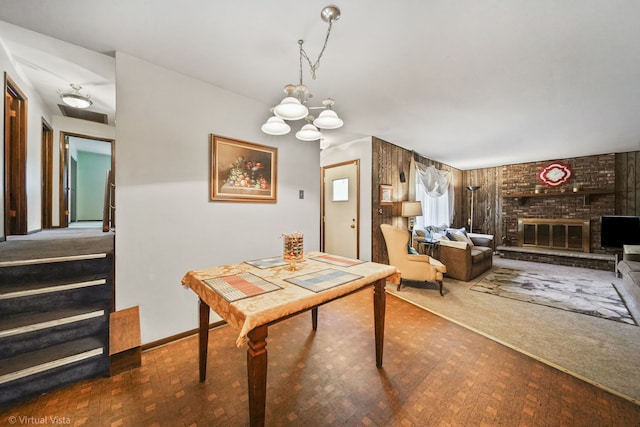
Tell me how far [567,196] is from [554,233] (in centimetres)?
92

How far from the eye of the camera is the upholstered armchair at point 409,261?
3283 millimetres

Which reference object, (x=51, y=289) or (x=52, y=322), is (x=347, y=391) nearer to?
(x=52, y=322)

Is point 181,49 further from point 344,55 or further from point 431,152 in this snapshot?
point 431,152

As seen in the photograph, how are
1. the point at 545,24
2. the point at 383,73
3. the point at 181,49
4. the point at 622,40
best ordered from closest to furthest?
the point at 545,24 → the point at 622,40 → the point at 181,49 → the point at 383,73

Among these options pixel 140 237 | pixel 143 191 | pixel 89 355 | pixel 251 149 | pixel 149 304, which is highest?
pixel 251 149

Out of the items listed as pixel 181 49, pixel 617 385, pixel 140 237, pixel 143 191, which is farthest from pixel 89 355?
pixel 617 385

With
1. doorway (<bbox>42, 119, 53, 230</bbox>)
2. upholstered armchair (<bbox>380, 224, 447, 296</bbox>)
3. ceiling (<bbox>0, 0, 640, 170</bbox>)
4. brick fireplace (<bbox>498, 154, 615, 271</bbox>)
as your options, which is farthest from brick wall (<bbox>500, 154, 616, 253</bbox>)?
doorway (<bbox>42, 119, 53, 230</bbox>)

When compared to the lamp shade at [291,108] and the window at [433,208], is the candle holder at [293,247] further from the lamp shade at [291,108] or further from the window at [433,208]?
the window at [433,208]

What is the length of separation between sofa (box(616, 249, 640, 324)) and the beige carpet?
1.99ft

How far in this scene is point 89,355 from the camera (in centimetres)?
160

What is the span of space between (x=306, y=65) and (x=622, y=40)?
2384mm

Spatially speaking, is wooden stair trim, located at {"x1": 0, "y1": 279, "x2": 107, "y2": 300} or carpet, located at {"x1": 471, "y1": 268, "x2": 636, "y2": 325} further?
carpet, located at {"x1": 471, "y1": 268, "x2": 636, "y2": 325}

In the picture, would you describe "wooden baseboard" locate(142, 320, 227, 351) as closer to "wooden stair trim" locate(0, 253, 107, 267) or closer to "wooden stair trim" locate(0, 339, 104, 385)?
"wooden stair trim" locate(0, 339, 104, 385)

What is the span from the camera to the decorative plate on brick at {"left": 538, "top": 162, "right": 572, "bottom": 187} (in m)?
5.50
